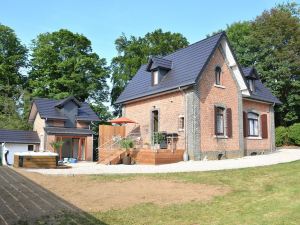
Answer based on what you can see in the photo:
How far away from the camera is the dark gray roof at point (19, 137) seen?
29.5 metres

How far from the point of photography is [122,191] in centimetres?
953

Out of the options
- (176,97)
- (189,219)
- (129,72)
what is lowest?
(189,219)

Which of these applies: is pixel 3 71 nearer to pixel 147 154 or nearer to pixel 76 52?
pixel 76 52

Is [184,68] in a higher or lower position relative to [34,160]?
higher

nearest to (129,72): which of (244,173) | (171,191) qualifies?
(244,173)

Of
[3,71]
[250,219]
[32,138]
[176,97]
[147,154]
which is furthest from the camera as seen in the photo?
[3,71]

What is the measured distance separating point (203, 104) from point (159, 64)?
4635 millimetres

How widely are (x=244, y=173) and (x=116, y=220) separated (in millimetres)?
7537

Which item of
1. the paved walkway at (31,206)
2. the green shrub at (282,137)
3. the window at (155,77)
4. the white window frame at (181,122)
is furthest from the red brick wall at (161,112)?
the green shrub at (282,137)

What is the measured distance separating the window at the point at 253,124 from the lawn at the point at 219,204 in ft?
43.3

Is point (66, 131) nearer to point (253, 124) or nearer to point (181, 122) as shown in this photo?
point (181, 122)

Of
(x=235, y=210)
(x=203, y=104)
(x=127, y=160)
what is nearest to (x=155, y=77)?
(x=203, y=104)

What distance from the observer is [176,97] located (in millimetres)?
20844

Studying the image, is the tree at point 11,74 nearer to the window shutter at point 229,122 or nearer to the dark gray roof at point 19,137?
the dark gray roof at point 19,137
